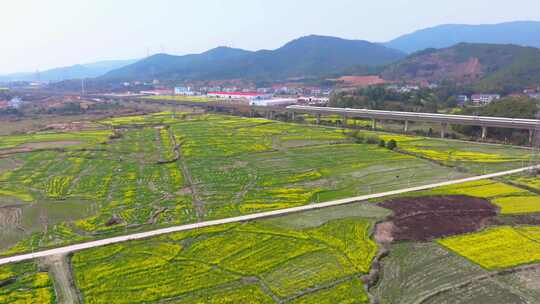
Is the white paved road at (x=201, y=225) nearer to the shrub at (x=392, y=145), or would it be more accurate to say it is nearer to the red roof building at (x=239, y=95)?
the shrub at (x=392, y=145)

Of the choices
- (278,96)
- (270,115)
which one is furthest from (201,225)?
(278,96)

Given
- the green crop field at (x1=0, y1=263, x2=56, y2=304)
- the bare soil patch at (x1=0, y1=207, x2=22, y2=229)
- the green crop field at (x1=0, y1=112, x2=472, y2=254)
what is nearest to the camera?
the green crop field at (x1=0, y1=263, x2=56, y2=304)

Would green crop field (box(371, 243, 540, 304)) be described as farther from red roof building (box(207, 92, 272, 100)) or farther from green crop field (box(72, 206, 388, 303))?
red roof building (box(207, 92, 272, 100))

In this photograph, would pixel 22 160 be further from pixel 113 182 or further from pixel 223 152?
pixel 223 152

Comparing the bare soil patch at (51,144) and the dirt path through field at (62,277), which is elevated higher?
the bare soil patch at (51,144)

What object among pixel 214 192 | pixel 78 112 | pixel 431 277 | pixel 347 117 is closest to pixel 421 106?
pixel 347 117

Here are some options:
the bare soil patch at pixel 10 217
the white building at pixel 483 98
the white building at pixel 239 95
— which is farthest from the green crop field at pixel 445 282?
the white building at pixel 239 95

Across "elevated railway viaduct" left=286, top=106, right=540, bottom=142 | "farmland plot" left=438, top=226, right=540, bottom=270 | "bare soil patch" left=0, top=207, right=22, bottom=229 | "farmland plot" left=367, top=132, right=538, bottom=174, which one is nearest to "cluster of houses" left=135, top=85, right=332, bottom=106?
"elevated railway viaduct" left=286, top=106, right=540, bottom=142
